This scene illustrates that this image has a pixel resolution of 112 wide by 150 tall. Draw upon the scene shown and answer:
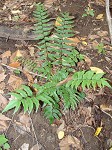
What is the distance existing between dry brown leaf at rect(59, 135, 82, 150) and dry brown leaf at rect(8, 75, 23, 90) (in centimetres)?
111

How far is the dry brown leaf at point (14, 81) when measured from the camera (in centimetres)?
407

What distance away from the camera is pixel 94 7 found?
5617 millimetres

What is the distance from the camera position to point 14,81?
4133 millimetres

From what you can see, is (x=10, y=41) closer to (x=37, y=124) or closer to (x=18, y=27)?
(x=18, y=27)

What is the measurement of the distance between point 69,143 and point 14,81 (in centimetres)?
131

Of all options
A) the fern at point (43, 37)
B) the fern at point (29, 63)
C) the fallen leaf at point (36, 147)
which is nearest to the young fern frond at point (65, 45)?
the fern at point (43, 37)

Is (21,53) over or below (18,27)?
below

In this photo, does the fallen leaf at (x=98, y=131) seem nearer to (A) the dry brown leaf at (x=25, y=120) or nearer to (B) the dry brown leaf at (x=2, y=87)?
(A) the dry brown leaf at (x=25, y=120)

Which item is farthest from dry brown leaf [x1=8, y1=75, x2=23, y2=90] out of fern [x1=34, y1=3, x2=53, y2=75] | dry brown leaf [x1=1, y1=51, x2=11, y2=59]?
dry brown leaf [x1=1, y1=51, x2=11, y2=59]

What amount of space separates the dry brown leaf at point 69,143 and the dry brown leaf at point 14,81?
111cm

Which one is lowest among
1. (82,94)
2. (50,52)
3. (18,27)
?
(82,94)

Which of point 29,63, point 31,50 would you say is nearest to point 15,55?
point 31,50

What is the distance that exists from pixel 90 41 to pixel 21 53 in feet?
4.40

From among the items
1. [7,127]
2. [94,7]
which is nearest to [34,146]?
[7,127]
